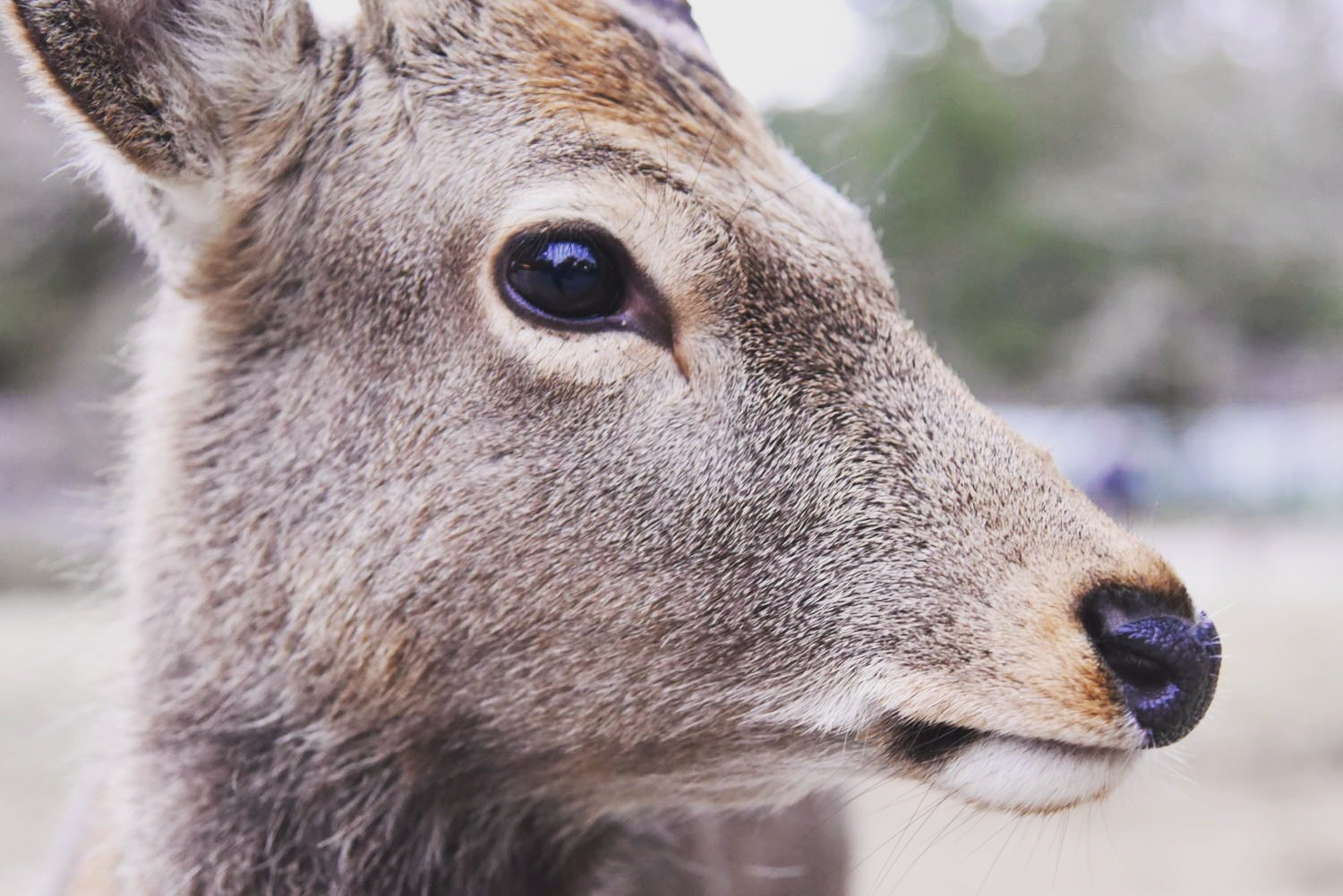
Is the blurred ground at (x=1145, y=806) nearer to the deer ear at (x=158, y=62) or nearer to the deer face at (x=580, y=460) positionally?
the deer face at (x=580, y=460)

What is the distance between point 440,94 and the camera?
2.48m

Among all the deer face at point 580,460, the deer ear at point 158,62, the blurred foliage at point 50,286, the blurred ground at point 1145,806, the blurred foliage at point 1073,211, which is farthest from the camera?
the blurred foliage at point 1073,211

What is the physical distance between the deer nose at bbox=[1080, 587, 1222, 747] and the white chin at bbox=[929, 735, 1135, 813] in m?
0.09

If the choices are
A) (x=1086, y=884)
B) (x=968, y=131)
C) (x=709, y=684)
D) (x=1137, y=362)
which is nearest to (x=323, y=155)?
(x=709, y=684)

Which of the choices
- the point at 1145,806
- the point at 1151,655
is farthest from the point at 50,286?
the point at 1151,655

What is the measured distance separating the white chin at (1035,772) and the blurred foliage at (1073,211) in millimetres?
15704

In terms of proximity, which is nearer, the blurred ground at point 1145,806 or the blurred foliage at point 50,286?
the blurred ground at point 1145,806

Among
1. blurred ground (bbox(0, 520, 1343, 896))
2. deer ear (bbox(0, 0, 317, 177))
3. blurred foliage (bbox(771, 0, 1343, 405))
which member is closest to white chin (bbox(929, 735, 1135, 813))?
blurred ground (bbox(0, 520, 1343, 896))

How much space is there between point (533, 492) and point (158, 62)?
115cm

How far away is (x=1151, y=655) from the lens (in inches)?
77.1

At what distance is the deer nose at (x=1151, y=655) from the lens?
1.96 m

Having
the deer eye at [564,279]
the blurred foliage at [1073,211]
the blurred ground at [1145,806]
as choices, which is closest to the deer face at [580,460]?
the deer eye at [564,279]

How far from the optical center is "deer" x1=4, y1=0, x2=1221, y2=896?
208 centimetres

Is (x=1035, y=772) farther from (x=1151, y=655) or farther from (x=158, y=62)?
(x=158, y=62)
